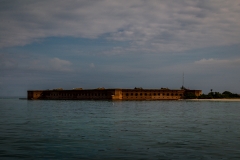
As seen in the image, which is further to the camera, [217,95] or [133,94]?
[217,95]

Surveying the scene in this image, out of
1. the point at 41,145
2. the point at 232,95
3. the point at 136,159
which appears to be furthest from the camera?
the point at 232,95

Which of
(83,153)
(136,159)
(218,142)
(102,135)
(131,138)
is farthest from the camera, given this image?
(102,135)

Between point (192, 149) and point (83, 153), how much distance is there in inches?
224

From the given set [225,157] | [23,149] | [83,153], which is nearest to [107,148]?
[83,153]

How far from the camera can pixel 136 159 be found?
14469 mm

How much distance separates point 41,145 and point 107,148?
147 inches

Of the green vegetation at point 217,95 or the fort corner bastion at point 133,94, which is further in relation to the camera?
the green vegetation at point 217,95

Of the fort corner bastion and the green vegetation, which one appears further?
the green vegetation

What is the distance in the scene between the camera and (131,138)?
806 inches

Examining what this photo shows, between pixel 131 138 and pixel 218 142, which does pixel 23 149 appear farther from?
pixel 218 142

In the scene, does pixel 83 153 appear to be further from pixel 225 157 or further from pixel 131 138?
pixel 225 157

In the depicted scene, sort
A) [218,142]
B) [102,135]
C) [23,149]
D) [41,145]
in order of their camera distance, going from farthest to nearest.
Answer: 1. [102,135]
2. [218,142]
3. [41,145]
4. [23,149]

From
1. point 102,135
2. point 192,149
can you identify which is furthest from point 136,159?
point 102,135

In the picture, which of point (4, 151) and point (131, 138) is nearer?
point (4, 151)
